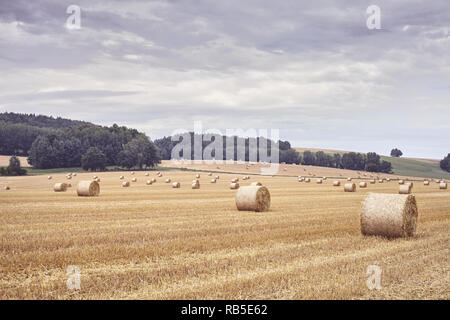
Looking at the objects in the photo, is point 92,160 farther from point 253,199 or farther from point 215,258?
point 215,258

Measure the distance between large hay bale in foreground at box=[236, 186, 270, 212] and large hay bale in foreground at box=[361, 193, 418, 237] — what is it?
7.27 m

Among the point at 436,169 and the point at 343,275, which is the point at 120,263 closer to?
the point at 343,275

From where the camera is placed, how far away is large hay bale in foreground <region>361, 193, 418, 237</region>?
1349 centimetres

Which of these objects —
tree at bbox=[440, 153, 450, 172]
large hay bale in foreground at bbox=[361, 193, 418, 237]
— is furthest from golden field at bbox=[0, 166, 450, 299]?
tree at bbox=[440, 153, 450, 172]

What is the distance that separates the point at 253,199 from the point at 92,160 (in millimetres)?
80554

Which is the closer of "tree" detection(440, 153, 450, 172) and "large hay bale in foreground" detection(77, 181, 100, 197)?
"large hay bale in foreground" detection(77, 181, 100, 197)

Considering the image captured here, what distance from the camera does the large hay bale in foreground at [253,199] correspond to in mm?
20859

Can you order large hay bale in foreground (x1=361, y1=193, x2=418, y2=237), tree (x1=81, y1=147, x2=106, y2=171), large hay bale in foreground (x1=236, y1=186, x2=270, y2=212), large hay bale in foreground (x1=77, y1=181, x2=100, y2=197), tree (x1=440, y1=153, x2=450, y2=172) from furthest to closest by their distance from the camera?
tree (x1=440, y1=153, x2=450, y2=172) < tree (x1=81, y1=147, x2=106, y2=171) < large hay bale in foreground (x1=77, y1=181, x2=100, y2=197) < large hay bale in foreground (x1=236, y1=186, x2=270, y2=212) < large hay bale in foreground (x1=361, y1=193, x2=418, y2=237)

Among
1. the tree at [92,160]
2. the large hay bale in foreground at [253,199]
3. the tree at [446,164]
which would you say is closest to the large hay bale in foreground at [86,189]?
the large hay bale in foreground at [253,199]

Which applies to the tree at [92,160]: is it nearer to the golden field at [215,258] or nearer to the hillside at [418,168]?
the hillside at [418,168]

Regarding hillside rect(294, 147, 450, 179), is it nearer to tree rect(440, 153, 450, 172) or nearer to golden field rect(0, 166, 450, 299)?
tree rect(440, 153, 450, 172)

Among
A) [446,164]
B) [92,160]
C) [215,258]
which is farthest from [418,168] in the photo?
[215,258]

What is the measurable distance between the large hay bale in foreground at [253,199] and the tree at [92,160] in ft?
261
